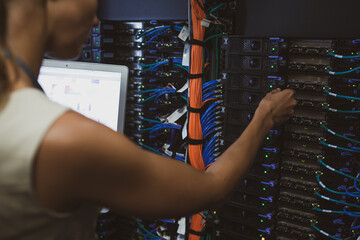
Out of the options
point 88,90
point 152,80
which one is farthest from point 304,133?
point 88,90

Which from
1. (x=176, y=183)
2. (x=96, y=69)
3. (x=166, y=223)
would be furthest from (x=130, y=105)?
(x=176, y=183)

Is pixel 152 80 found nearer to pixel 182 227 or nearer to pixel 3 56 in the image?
pixel 182 227

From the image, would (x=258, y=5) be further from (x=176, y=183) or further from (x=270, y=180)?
(x=176, y=183)

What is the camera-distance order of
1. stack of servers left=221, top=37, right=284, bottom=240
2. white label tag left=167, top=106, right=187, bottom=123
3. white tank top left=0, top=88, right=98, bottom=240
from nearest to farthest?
white tank top left=0, top=88, right=98, bottom=240 → stack of servers left=221, top=37, right=284, bottom=240 → white label tag left=167, top=106, right=187, bottom=123

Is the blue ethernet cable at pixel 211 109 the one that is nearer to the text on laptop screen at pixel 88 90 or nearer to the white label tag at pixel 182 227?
the text on laptop screen at pixel 88 90

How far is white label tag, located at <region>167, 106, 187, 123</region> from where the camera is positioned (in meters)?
1.98

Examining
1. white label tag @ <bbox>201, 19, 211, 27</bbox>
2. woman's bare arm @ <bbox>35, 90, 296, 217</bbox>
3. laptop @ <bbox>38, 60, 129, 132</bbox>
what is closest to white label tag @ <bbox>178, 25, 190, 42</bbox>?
white label tag @ <bbox>201, 19, 211, 27</bbox>

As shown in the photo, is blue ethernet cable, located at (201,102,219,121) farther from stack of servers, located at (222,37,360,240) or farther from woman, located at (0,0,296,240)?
woman, located at (0,0,296,240)

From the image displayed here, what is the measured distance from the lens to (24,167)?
0.61 m

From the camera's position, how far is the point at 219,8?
1786 millimetres

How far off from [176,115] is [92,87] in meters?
0.51

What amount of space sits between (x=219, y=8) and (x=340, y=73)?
695 mm

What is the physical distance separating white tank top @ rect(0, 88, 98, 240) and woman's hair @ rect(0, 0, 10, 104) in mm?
17

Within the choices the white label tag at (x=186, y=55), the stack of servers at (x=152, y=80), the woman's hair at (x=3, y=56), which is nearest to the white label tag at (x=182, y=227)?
the stack of servers at (x=152, y=80)
